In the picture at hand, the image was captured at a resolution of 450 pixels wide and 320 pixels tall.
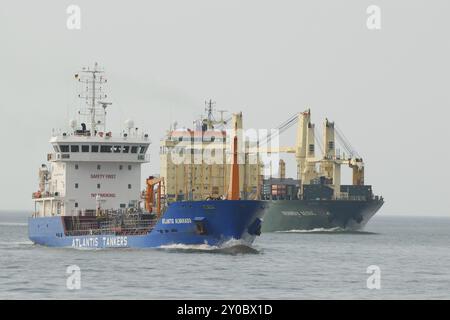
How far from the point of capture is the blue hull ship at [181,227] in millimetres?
63338

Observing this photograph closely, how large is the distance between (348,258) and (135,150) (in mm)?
14550

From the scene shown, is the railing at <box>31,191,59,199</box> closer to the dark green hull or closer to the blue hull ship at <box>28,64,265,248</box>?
the blue hull ship at <box>28,64,265,248</box>

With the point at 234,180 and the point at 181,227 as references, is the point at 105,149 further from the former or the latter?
the point at 234,180

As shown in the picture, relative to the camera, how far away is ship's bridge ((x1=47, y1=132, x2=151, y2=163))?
232ft

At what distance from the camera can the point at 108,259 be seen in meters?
61.6

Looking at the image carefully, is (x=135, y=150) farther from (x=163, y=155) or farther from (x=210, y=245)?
(x=163, y=155)

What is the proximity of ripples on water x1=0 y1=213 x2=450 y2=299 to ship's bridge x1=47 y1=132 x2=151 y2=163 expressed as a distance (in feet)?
19.3

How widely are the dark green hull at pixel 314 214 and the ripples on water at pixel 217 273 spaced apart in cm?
4875

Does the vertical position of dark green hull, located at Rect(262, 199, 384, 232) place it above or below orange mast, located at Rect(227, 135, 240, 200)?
below

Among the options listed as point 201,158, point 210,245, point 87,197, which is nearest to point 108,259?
point 210,245

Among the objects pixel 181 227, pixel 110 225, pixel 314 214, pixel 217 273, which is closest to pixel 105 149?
pixel 110 225

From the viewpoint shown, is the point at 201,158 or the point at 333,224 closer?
the point at 201,158

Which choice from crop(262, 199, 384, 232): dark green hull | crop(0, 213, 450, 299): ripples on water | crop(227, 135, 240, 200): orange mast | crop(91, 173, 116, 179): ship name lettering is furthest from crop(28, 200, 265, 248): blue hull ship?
crop(262, 199, 384, 232): dark green hull

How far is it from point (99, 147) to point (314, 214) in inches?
2284
